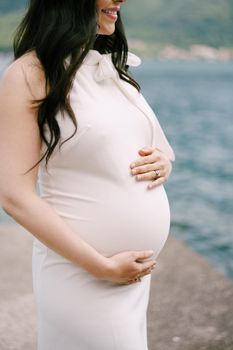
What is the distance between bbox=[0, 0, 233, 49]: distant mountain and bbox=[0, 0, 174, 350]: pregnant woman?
281 feet

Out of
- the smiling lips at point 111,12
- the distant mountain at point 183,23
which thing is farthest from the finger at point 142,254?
the distant mountain at point 183,23

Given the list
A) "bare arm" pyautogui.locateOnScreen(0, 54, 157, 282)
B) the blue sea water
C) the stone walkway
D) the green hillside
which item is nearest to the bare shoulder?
"bare arm" pyautogui.locateOnScreen(0, 54, 157, 282)

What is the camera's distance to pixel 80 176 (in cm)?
169

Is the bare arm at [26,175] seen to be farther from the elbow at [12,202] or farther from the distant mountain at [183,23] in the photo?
the distant mountain at [183,23]

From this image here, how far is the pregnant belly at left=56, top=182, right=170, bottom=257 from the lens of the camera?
172 centimetres

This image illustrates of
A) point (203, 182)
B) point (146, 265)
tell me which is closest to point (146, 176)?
point (146, 265)

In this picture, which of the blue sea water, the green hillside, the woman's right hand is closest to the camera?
the woman's right hand

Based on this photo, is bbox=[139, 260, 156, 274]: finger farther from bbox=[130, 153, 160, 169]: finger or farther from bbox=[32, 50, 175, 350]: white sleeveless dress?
bbox=[130, 153, 160, 169]: finger

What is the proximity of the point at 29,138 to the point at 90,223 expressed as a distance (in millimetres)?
311

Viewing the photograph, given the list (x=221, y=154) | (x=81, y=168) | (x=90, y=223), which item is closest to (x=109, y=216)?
(x=90, y=223)

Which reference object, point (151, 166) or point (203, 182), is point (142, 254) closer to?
point (151, 166)

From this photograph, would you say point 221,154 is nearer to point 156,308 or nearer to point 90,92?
point 156,308

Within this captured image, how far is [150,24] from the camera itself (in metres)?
104

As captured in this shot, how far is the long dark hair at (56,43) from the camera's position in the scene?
1.62 meters
